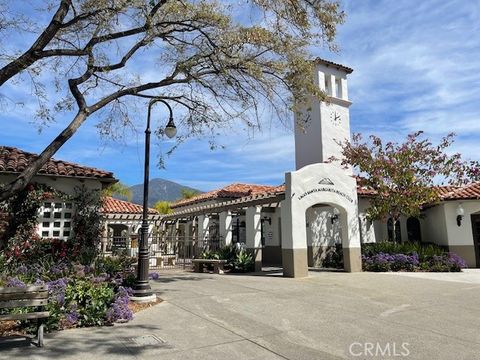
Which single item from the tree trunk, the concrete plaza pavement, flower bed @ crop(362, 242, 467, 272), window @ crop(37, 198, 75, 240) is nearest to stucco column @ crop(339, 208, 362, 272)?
flower bed @ crop(362, 242, 467, 272)

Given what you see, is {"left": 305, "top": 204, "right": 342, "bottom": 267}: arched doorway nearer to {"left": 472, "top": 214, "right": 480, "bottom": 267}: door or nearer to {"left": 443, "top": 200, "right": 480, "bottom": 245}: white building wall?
{"left": 443, "top": 200, "right": 480, "bottom": 245}: white building wall

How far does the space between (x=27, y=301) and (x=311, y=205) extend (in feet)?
34.8

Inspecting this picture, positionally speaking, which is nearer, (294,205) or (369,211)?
(294,205)

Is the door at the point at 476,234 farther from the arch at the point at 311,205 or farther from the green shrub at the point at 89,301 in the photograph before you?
the green shrub at the point at 89,301

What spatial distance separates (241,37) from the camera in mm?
10141

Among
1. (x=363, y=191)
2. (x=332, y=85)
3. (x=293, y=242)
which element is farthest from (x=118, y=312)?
(x=332, y=85)

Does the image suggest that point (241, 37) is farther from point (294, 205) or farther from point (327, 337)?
point (327, 337)

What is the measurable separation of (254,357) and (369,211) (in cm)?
1292

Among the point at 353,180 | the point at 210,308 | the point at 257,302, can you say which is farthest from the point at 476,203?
the point at 210,308

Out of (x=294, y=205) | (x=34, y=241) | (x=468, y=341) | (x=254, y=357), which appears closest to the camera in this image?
(x=254, y=357)

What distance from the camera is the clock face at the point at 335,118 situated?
19.1 meters

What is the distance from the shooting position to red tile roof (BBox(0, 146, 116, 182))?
11344 millimetres

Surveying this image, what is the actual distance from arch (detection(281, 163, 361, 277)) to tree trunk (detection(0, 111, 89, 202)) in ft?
25.2

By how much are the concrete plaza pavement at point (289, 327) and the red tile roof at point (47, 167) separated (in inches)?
172
